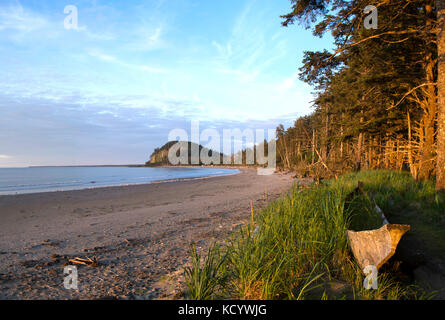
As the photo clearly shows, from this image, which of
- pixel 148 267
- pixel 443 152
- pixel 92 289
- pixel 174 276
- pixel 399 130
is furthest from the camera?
pixel 399 130

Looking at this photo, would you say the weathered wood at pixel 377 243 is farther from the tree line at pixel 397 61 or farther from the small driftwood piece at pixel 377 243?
the tree line at pixel 397 61

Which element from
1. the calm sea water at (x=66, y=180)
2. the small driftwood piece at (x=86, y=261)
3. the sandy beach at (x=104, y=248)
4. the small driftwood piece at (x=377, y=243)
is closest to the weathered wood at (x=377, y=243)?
the small driftwood piece at (x=377, y=243)

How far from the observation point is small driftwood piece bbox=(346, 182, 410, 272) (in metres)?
2.37

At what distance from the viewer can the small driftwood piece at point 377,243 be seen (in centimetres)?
237

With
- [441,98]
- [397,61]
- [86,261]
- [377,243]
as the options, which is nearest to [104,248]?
[86,261]

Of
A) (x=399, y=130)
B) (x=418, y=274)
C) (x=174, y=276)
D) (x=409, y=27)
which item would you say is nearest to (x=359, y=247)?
(x=418, y=274)

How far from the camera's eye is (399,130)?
13.6 m

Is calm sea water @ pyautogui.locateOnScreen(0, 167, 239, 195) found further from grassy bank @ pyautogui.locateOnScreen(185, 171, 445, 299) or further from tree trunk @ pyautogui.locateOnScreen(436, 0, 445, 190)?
tree trunk @ pyautogui.locateOnScreen(436, 0, 445, 190)

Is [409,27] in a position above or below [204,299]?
above

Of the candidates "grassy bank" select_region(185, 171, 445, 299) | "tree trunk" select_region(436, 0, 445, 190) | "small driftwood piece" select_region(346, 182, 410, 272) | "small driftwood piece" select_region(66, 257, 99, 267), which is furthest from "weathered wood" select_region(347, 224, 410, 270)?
"tree trunk" select_region(436, 0, 445, 190)
